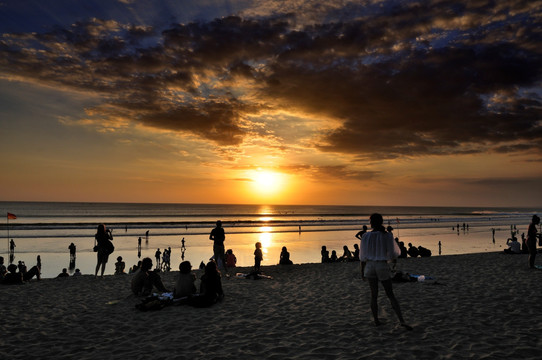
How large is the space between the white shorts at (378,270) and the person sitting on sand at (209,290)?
5.29 meters

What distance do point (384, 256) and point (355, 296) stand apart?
4863mm

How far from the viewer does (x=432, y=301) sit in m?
10.6

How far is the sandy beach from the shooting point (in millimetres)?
6895

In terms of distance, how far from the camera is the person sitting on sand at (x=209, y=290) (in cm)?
1059

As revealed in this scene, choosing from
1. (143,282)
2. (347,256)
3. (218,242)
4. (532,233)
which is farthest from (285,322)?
(347,256)

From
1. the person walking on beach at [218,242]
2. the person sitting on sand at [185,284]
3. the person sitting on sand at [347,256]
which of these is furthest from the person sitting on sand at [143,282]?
the person sitting on sand at [347,256]

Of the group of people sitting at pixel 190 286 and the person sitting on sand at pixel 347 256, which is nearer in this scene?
the group of people sitting at pixel 190 286

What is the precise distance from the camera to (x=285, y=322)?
8.89 metres

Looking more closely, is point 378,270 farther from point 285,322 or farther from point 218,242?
point 218,242

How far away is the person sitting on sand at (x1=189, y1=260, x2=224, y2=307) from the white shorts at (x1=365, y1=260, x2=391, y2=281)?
17.4 feet

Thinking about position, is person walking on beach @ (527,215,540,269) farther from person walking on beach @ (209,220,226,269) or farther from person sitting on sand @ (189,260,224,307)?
person walking on beach @ (209,220,226,269)

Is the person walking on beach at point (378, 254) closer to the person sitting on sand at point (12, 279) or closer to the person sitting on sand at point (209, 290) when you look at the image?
the person sitting on sand at point (209, 290)

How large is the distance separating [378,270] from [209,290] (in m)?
5.69

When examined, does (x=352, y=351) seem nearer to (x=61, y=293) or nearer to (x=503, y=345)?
(x=503, y=345)
